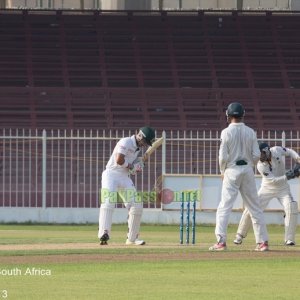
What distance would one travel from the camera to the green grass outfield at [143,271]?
12961 mm

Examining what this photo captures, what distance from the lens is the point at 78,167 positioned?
3022 centimetres

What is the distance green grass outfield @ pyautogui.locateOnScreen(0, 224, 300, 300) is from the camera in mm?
12961

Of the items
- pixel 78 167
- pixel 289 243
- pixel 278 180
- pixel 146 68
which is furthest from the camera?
pixel 146 68

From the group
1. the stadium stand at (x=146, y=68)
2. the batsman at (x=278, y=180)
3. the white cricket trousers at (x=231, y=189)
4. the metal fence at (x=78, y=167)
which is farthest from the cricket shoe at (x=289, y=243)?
the stadium stand at (x=146, y=68)

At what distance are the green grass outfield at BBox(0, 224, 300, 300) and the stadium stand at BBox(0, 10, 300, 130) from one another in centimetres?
1733

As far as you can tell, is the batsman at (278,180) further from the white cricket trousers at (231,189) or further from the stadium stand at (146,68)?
the stadium stand at (146,68)

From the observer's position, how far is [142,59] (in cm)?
4288

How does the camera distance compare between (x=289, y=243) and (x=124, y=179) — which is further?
(x=289, y=243)

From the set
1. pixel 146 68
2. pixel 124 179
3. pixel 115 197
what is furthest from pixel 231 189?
pixel 146 68

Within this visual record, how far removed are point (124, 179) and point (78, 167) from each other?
34.8 feet

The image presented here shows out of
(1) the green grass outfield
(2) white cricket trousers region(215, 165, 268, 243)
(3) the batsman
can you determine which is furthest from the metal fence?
(2) white cricket trousers region(215, 165, 268, 243)

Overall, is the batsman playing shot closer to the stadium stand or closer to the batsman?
the batsman

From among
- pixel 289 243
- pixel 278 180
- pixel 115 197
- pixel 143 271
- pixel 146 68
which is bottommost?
pixel 289 243

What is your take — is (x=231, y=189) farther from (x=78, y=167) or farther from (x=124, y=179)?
(x=78, y=167)
